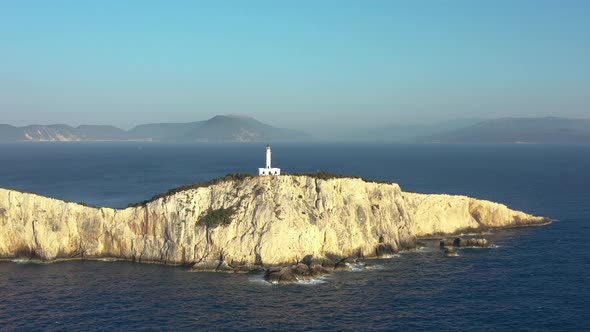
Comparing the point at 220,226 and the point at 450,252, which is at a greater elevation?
the point at 220,226

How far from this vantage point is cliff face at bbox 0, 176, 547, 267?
7381cm

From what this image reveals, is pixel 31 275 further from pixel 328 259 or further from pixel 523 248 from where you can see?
pixel 523 248

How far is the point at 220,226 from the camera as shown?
74.9 m

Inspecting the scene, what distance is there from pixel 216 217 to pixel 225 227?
8.28ft

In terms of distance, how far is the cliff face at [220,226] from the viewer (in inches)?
2906

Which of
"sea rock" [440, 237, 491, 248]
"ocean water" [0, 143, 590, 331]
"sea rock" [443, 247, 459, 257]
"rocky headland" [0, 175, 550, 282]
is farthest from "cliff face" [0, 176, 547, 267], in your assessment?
"sea rock" [440, 237, 491, 248]

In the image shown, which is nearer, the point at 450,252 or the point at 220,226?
the point at 220,226

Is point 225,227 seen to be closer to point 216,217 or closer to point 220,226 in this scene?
point 220,226

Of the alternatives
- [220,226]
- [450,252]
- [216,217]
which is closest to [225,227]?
[220,226]

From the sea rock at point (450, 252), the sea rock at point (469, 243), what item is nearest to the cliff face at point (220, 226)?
the sea rock at point (450, 252)

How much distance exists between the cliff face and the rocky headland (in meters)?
0.15

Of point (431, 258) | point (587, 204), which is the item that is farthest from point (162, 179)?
point (587, 204)

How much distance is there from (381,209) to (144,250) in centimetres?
3804

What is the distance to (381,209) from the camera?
84188mm
